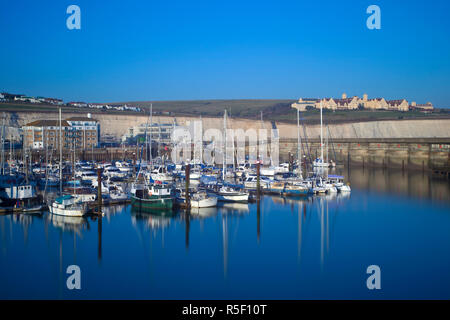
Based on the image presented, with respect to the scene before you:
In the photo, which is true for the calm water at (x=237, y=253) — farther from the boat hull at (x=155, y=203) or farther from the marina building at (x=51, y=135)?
the marina building at (x=51, y=135)

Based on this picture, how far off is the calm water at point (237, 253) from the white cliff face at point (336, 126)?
40.6 meters

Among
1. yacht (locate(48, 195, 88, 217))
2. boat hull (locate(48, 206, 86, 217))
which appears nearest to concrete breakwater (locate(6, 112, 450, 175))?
yacht (locate(48, 195, 88, 217))

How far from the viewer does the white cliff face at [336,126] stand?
68438mm

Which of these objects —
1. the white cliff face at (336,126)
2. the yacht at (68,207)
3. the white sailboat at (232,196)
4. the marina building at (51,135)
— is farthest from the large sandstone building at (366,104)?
the yacht at (68,207)

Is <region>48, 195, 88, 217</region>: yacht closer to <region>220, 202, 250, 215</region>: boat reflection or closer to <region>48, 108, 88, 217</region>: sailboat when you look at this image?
<region>48, 108, 88, 217</region>: sailboat

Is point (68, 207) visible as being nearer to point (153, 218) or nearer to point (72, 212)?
point (72, 212)

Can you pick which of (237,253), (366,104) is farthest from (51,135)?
(366,104)

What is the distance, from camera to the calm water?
47.5 ft

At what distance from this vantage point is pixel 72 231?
20.5m

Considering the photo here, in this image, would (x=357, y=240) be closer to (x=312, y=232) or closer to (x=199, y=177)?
(x=312, y=232)

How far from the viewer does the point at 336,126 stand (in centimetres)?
7512

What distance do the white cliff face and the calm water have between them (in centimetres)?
4060
